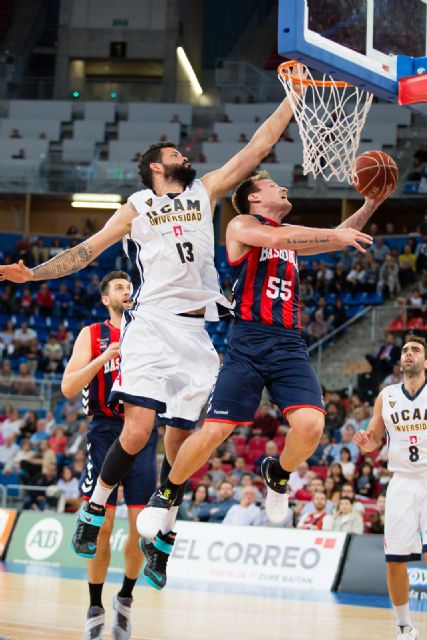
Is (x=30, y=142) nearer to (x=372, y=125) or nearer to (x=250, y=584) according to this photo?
(x=372, y=125)

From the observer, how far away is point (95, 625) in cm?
690

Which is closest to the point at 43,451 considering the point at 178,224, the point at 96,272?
the point at 96,272

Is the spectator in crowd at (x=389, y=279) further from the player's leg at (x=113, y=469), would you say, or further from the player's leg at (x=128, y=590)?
the player's leg at (x=113, y=469)

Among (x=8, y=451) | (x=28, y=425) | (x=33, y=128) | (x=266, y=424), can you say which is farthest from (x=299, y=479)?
(x=33, y=128)

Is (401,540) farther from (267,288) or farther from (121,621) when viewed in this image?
(267,288)

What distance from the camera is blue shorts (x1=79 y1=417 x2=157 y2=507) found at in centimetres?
759

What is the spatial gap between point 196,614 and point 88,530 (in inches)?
121

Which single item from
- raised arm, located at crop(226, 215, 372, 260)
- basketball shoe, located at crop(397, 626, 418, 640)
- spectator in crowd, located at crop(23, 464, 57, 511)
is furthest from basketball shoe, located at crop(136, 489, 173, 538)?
spectator in crowd, located at crop(23, 464, 57, 511)

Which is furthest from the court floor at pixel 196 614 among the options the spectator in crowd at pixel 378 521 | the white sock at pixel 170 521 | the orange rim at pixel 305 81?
the orange rim at pixel 305 81

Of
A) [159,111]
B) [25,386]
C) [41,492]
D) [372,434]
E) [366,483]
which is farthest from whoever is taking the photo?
[159,111]

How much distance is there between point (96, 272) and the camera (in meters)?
26.3

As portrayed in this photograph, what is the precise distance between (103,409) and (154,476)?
25.3 inches

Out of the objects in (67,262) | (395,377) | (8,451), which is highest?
(67,262)

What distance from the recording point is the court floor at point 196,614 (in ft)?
24.7
